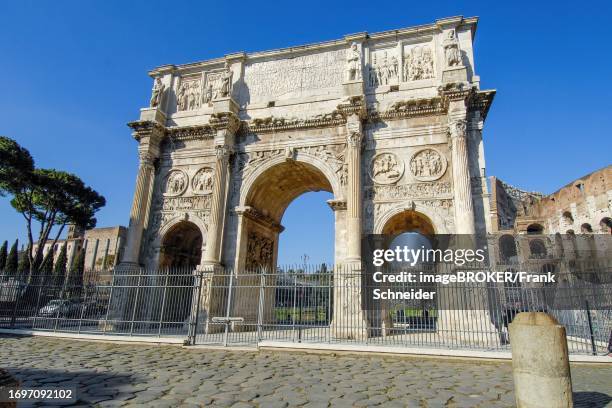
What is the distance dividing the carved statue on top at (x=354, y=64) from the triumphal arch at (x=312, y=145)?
5 cm

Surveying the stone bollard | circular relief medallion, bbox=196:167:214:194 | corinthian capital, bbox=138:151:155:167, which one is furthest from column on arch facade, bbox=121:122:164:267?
the stone bollard

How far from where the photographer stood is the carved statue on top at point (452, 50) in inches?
517

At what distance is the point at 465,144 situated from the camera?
40.3 feet

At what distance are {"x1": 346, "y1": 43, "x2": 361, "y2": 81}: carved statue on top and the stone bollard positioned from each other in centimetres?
1187

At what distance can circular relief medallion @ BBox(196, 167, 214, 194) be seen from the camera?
15.1 metres

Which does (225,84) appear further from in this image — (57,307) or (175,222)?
(57,307)

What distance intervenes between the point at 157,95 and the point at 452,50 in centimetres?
1238

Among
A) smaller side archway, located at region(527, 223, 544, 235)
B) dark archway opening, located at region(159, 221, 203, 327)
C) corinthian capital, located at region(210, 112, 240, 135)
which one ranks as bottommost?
dark archway opening, located at region(159, 221, 203, 327)

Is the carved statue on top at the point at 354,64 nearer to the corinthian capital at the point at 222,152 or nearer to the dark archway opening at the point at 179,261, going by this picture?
the corinthian capital at the point at 222,152

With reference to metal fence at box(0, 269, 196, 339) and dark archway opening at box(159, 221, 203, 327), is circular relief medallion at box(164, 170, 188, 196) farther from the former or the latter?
metal fence at box(0, 269, 196, 339)

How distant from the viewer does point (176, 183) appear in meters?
15.6

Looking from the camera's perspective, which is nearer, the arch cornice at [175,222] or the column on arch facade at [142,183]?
the column on arch facade at [142,183]

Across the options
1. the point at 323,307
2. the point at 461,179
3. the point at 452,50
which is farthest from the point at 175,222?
the point at 452,50

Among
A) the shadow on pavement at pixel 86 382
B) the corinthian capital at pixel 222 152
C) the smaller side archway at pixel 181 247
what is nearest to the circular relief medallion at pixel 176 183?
the smaller side archway at pixel 181 247
